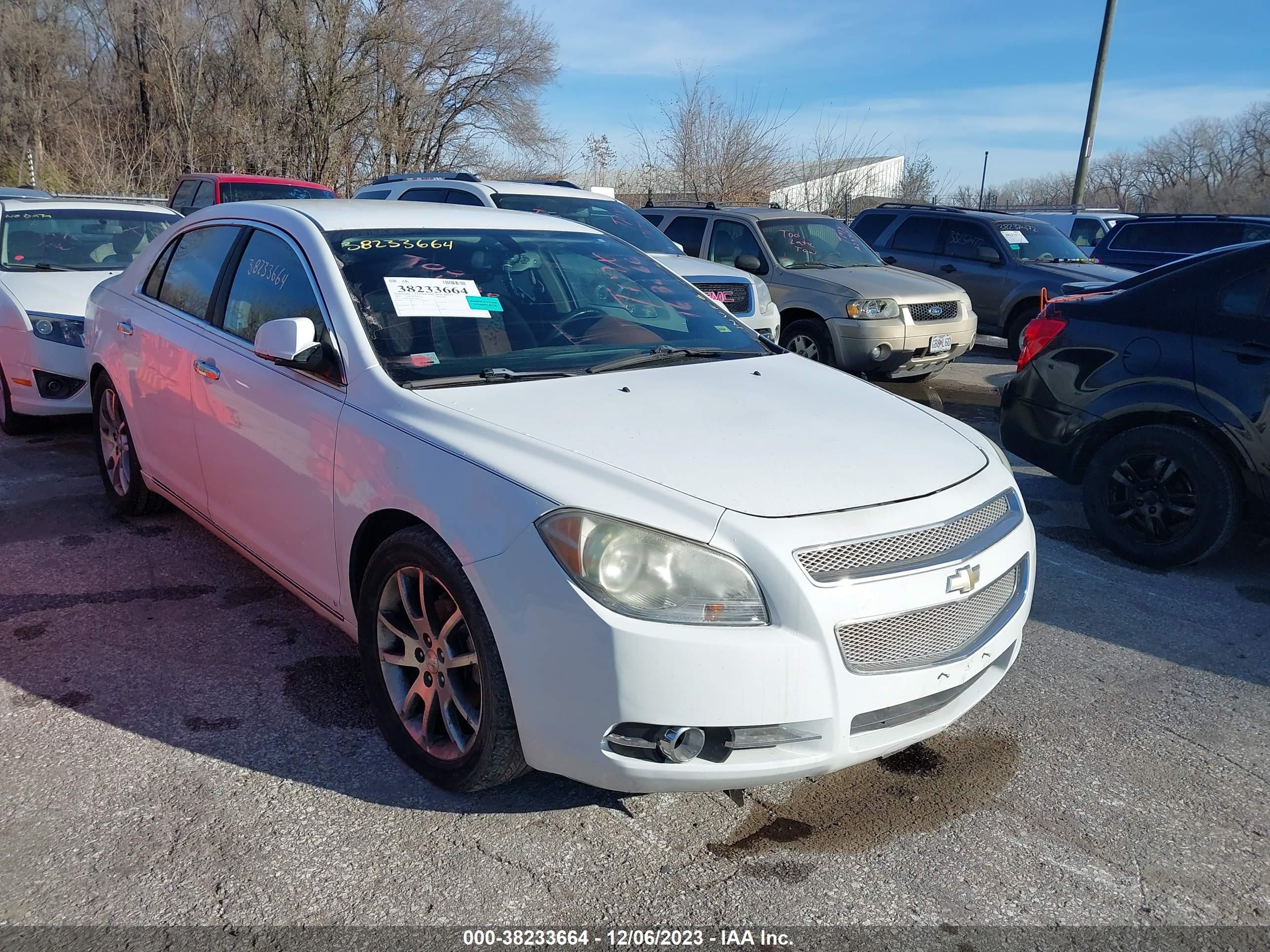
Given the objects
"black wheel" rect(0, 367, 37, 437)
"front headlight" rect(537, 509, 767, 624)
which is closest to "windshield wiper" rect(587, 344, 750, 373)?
"front headlight" rect(537, 509, 767, 624)

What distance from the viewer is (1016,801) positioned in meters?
3.08

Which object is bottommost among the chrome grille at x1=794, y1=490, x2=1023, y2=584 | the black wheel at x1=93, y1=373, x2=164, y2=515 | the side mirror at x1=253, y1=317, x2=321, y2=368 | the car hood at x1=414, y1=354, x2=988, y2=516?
the black wheel at x1=93, y1=373, x2=164, y2=515

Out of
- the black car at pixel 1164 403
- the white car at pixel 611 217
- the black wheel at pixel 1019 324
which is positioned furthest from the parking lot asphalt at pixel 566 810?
the black wheel at pixel 1019 324

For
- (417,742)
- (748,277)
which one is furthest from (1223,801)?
(748,277)

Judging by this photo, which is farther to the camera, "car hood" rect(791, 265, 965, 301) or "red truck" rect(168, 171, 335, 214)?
"red truck" rect(168, 171, 335, 214)

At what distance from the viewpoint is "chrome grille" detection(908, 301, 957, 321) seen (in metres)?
9.55

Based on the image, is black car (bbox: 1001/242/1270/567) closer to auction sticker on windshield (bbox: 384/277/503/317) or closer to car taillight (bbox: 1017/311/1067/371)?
car taillight (bbox: 1017/311/1067/371)

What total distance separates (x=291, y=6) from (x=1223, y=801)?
99.2 ft

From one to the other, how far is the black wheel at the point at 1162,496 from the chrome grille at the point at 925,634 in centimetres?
251

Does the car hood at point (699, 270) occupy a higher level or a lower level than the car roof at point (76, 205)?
lower

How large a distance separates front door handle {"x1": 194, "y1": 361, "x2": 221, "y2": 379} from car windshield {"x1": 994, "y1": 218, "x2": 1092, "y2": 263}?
10.6 meters

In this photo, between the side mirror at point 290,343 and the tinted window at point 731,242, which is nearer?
the side mirror at point 290,343

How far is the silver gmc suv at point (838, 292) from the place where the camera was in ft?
30.7

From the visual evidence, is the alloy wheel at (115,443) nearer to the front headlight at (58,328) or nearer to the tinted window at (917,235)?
the front headlight at (58,328)
